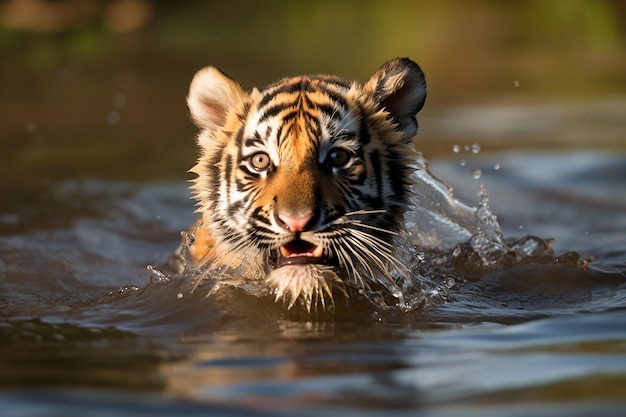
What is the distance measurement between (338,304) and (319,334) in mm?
391

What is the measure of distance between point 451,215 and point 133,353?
2693 mm

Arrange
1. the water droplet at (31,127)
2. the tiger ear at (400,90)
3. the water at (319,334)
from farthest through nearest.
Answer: the water droplet at (31,127)
the tiger ear at (400,90)
the water at (319,334)

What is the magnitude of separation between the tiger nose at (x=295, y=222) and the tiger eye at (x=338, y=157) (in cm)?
41

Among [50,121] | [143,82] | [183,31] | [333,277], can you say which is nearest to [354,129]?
[333,277]

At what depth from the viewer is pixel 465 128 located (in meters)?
8.98

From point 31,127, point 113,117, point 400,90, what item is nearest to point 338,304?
point 400,90

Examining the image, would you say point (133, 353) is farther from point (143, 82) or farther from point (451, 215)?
point (143, 82)

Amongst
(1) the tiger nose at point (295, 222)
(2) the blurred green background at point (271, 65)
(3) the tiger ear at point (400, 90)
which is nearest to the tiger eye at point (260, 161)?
(1) the tiger nose at point (295, 222)

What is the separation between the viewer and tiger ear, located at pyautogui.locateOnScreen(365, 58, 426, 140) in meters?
4.43

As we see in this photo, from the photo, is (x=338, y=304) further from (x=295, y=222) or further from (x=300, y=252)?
(x=295, y=222)

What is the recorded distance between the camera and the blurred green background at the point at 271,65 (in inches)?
340

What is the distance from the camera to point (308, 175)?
388cm

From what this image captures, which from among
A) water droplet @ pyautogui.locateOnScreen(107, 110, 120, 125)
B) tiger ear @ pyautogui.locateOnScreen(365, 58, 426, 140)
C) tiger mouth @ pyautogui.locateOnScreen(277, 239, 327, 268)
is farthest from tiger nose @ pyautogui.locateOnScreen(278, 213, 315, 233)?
water droplet @ pyautogui.locateOnScreen(107, 110, 120, 125)

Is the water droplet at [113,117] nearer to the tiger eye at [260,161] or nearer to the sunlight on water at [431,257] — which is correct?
the sunlight on water at [431,257]
